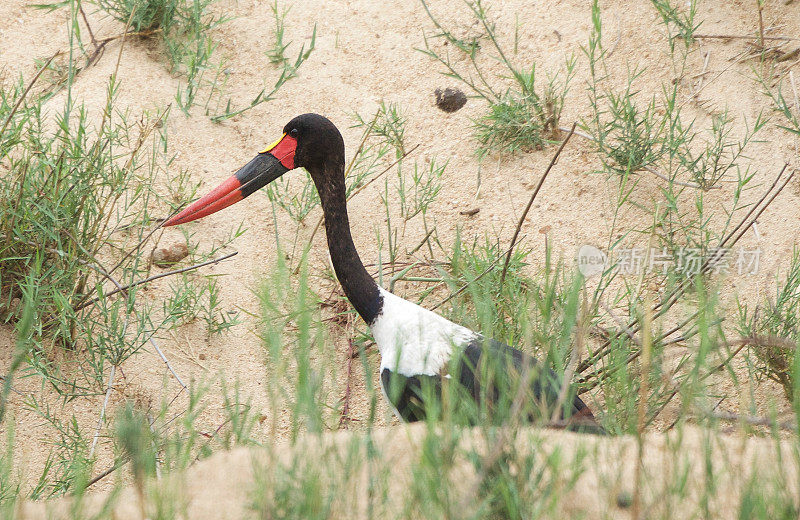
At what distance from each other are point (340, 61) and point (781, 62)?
2.14 metres

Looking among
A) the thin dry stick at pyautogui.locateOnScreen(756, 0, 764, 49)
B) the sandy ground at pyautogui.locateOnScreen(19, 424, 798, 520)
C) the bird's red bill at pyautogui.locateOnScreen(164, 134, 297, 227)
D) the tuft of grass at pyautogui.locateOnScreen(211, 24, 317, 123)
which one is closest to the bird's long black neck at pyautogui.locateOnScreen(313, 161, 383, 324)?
the bird's red bill at pyautogui.locateOnScreen(164, 134, 297, 227)

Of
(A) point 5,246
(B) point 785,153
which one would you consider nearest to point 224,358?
(A) point 5,246

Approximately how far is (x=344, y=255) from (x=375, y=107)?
58.9 inches

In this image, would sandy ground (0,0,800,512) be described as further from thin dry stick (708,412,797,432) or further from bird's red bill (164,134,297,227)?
thin dry stick (708,412,797,432)

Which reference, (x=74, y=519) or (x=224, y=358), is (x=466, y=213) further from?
(x=74, y=519)

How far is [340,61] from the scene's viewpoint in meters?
4.55

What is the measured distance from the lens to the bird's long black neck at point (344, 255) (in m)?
3.04

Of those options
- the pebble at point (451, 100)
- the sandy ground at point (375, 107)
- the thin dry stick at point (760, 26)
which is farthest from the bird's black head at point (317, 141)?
the thin dry stick at point (760, 26)

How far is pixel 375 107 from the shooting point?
14.3 ft

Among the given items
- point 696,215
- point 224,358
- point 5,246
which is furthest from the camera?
point 696,215

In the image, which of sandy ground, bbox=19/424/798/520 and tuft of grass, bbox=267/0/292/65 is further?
tuft of grass, bbox=267/0/292/65

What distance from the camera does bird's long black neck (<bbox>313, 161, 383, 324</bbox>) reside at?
120 inches

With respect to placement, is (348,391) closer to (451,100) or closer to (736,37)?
(451,100)

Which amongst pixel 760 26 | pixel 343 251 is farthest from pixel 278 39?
pixel 760 26
